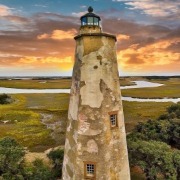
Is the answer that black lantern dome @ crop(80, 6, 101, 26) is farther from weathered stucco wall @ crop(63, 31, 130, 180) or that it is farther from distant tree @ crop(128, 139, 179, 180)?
distant tree @ crop(128, 139, 179, 180)

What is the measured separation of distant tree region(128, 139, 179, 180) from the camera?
60.7ft

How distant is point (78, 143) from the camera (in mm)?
11750

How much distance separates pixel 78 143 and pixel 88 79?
9.77ft

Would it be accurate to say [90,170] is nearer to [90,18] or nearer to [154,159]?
[90,18]

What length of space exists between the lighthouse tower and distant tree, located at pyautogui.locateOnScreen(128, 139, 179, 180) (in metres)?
7.57

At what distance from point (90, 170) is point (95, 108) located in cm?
298

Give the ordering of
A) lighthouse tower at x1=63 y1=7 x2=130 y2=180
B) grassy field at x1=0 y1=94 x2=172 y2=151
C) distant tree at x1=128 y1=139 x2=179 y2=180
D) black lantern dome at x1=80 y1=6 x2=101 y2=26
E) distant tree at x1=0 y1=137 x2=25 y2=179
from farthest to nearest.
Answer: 1. grassy field at x1=0 y1=94 x2=172 y2=151
2. distant tree at x1=128 y1=139 x2=179 y2=180
3. distant tree at x1=0 y1=137 x2=25 y2=179
4. black lantern dome at x1=80 y1=6 x2=101 y2=26
5. lighthouse tower at x1=63 y1=7 x2=130 y2=180

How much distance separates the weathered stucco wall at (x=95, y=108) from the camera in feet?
36.9

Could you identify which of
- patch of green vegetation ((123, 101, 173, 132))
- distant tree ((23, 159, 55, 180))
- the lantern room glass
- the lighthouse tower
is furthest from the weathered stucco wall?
patch of green vegetation ((123, 101, 173, 132))

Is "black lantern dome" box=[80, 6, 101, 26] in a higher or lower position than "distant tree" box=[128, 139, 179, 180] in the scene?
higher

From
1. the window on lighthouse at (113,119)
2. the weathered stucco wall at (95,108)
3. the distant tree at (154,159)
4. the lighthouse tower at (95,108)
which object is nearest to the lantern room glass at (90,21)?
the lighthouse tower at (95,108)

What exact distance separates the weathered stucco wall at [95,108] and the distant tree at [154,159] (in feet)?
24.8

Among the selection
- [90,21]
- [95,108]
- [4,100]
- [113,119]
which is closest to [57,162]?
[113,119]

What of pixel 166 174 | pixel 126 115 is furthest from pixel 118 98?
pixel 126 115
